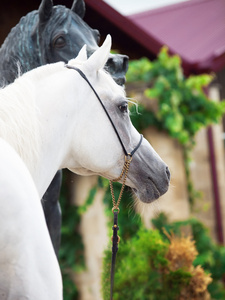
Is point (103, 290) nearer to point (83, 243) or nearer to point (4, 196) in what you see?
point (4, 196)

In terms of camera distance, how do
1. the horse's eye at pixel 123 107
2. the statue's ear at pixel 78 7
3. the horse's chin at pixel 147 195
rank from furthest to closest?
the statue's ear at pixel 78 7 < the horse's chin at pixel 147 195 < the horse's eye at pixel 123 107

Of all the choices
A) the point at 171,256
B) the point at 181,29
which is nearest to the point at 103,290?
the point at 171,256

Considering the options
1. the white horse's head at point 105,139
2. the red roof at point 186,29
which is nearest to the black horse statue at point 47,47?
the white horse's head at point 105,139

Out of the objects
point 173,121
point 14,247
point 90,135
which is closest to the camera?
point 14,247

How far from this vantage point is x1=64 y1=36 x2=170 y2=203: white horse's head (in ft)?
7.24

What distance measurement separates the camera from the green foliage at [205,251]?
6422 mm

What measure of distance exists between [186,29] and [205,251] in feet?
18.3

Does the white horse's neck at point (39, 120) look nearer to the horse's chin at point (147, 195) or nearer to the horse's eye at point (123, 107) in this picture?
the horse's eye at point (123, 107)

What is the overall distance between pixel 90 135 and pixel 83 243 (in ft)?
16.7

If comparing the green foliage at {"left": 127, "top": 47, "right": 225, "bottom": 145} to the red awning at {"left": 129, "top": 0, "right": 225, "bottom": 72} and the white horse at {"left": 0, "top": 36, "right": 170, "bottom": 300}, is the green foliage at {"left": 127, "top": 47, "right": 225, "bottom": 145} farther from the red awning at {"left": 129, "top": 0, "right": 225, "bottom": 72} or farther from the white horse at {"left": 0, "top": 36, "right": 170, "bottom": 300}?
the white horse at {"left": 0, "top": 36, "right": 170, "bottom": 300}

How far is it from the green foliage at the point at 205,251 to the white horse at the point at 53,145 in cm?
398

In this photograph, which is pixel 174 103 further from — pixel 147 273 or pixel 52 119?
pixel 52 119

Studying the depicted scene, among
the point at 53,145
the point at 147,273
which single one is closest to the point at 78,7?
the point at 53,145

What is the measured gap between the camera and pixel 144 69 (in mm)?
7008
